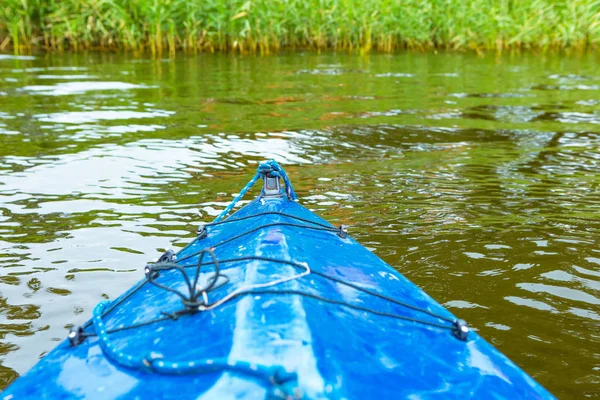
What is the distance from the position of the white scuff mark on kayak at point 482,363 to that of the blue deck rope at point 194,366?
26.9 inches

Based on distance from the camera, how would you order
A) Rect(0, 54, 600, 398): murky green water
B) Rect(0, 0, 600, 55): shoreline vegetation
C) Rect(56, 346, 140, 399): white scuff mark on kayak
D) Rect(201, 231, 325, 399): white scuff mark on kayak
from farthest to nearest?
1. Rect(0, 0, 600, 55): shoreline vegetation
2. Rect(0, 54, 600, 398): murky green water
3. Rect(56, 346, 140, 399): white scuff mark on kayak
4. Rect(201, 231, 325, 399): white scuff mark on kayak

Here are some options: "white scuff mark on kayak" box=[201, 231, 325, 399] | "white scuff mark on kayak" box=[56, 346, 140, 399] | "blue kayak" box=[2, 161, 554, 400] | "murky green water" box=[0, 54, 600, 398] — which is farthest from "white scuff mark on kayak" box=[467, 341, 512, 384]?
"white scuff mark on kayak" box=[56, 346, 140, 399]

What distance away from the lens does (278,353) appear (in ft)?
4.98

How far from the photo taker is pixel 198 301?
6.15 feet

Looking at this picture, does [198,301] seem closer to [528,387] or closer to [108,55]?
[528,387]

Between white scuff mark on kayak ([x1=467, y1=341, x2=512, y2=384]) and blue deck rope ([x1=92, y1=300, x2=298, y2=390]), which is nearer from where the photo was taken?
blue deck rope ([x1=92, y1=300, x2=298, y2=390])

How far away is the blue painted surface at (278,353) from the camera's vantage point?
1.49 m

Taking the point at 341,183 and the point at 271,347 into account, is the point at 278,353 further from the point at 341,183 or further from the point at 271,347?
the point at 341,183

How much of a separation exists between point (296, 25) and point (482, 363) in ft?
48.5

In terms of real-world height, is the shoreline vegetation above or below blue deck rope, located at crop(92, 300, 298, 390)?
above

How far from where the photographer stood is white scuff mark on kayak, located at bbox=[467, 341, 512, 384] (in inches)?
72.7

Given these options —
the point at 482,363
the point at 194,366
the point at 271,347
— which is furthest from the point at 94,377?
the point at 482,363

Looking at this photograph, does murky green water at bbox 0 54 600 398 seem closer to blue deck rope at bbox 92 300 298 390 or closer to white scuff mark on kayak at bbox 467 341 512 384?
white scuff mark on kayak at bbox 467 341 512 384

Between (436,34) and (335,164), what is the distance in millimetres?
11983
